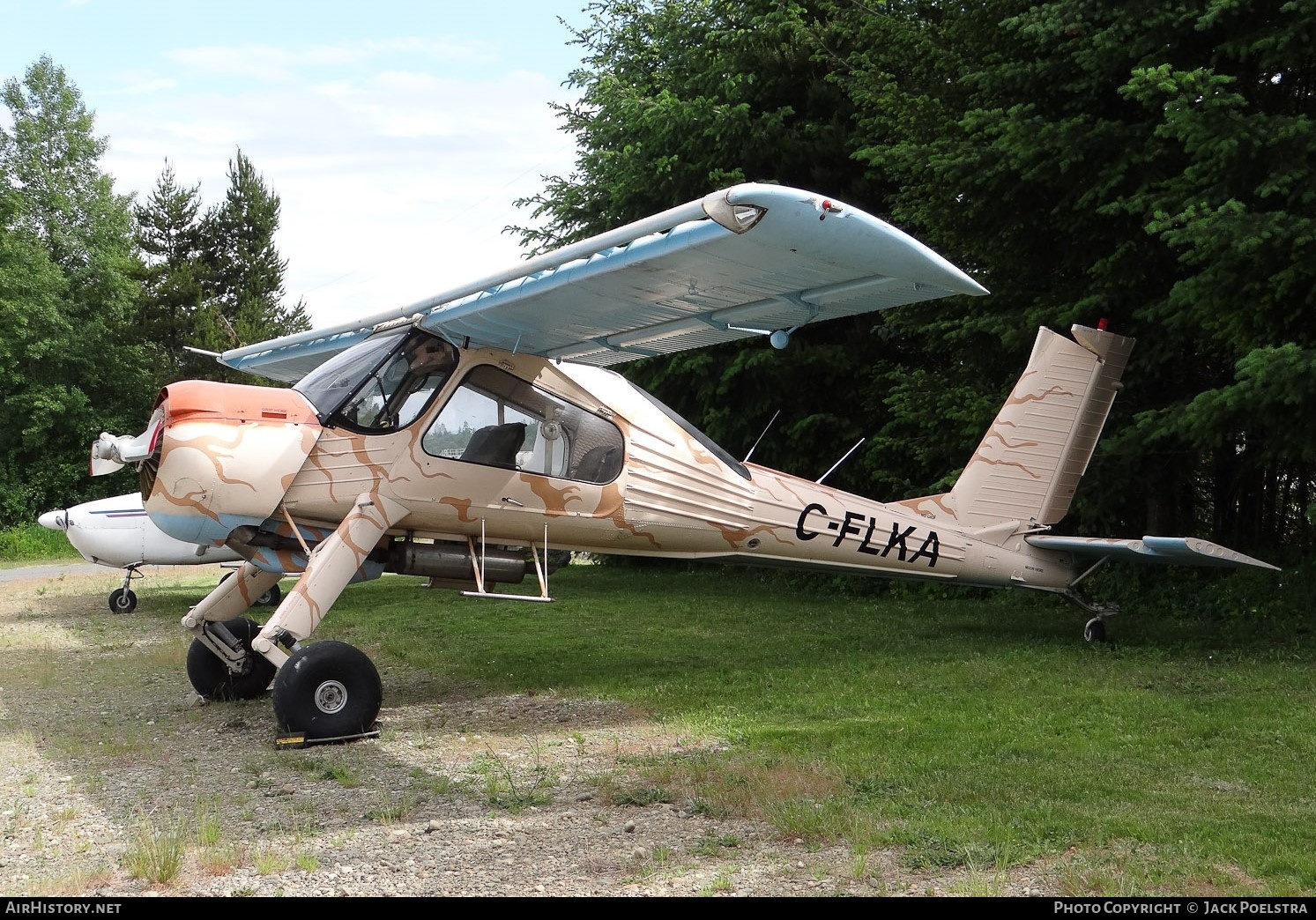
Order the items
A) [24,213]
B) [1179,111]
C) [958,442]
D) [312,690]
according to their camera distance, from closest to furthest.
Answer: [312,690]
[1179,111]
[958,442]
[24,213]

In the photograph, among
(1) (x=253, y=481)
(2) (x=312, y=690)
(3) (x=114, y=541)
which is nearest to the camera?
(2) (x=312, y=690)

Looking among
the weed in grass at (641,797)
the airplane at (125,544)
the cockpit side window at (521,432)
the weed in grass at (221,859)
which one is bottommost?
the airplane at (125,544)

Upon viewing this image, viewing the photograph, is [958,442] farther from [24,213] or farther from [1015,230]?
[24,213]

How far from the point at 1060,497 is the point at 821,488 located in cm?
238

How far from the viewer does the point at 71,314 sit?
127 ft

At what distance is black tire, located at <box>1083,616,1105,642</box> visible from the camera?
32.2ft

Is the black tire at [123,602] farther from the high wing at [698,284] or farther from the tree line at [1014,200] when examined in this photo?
the tree line at [1014,200]

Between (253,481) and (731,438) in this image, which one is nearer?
(253,481)

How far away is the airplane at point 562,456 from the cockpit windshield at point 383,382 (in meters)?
0.01

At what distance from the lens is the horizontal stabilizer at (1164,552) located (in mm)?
8609

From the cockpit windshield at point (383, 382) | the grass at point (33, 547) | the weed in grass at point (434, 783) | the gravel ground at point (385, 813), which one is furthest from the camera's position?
the grass at point (33, 547)

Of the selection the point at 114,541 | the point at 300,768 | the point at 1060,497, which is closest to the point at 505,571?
the point at 300,768

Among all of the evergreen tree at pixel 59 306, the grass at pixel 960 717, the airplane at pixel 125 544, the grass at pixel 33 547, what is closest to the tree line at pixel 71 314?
the evergreen tree at pixel 59 306

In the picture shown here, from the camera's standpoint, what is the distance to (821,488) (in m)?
9.33
